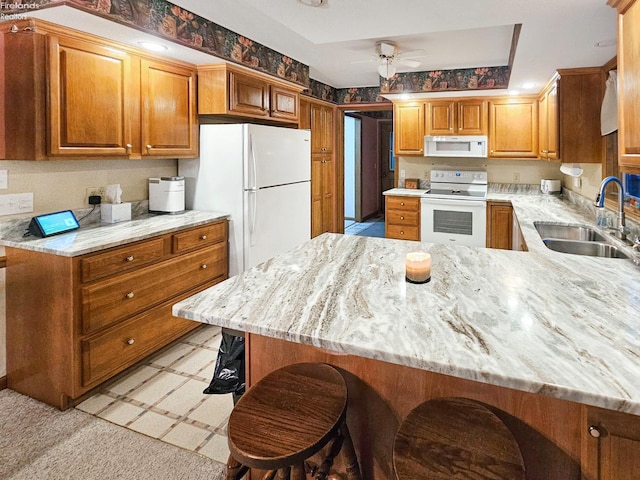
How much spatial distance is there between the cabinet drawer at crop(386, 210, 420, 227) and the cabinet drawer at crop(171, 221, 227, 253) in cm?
245

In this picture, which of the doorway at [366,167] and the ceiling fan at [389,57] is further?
the doorway at [366,167]

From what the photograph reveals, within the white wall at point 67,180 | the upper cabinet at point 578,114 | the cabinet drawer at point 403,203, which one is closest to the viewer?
the white wall at point 67,180

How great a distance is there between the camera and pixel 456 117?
5164mm

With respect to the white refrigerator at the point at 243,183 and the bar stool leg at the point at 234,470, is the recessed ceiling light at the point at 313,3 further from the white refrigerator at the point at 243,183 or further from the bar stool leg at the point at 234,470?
the bar stool leg at the point at 234,470

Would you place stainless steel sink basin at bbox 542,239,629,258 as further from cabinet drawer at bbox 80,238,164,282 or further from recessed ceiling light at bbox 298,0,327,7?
cabinet drawer at bbox 80,238,164,282

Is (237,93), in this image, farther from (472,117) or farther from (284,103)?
(472,117)

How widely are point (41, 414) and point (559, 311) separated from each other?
2501 millimetres

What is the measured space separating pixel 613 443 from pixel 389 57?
350 cm

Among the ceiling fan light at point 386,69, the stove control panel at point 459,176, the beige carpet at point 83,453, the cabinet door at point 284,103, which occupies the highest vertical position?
the ceiling fan light at point 386,69

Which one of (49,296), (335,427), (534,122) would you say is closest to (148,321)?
(49,296)

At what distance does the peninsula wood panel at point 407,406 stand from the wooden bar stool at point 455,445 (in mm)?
90

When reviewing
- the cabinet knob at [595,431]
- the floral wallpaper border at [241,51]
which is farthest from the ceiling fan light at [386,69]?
the cabinet knob at [595,431]

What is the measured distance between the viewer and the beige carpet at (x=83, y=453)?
6.04 feet

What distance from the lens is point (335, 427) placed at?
112 centimetres
